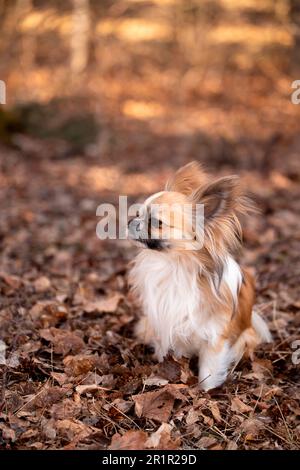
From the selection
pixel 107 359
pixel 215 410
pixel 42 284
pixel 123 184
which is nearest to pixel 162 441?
pixel 215 410

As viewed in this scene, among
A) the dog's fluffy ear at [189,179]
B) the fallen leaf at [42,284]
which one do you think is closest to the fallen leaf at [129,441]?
the dog's fluffy ear at [189,179]

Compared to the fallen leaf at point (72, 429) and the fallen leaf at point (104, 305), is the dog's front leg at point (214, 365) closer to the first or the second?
the fallen leaf at point (72, 429)

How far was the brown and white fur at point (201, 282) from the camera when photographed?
13.3 ft

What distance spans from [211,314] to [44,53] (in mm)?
16623

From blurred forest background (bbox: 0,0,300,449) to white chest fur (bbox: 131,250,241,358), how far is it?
9.0 inches

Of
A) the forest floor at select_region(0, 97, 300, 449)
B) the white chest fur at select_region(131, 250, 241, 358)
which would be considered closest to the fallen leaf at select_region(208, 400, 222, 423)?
the forest floor at select_region(0, 97, 300, 449)

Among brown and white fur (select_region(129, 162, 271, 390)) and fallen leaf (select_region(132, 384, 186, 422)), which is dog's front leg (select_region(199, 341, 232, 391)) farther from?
fallen leaf (select_region(132, 384, 186, 422))

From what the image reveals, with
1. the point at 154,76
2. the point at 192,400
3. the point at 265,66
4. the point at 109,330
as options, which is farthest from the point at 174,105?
the point at 192,400

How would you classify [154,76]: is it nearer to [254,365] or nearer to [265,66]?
[265,66]

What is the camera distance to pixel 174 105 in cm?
1625

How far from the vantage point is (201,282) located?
417cm

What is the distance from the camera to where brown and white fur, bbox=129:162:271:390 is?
13.3 feet
